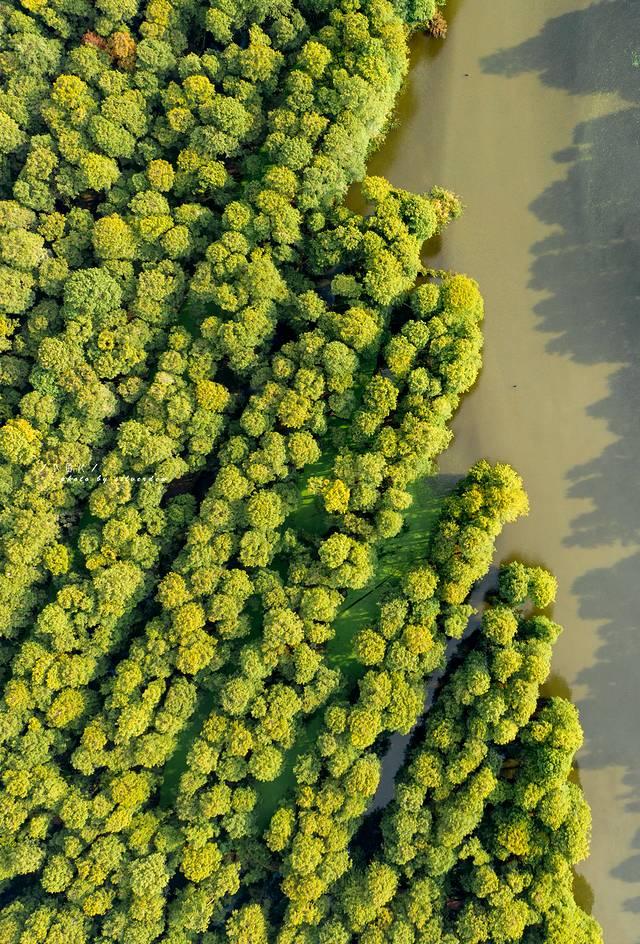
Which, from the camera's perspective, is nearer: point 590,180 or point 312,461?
point 312,461

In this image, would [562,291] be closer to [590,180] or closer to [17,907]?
[590,180]

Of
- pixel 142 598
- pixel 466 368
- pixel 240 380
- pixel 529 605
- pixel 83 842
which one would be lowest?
pixel 83 842

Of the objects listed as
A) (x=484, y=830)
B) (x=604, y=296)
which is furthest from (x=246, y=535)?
(x=604, y=296)

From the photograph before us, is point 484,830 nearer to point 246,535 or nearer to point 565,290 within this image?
point 246,535

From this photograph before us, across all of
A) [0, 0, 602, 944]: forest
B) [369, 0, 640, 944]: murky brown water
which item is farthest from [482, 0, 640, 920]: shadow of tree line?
[0, 0, 602, 944]: forest

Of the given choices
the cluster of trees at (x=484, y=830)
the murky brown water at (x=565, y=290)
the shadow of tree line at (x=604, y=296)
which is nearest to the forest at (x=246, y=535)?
the cluster of trees at (x=484, y=830)

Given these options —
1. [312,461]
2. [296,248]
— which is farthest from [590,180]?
[312,461]

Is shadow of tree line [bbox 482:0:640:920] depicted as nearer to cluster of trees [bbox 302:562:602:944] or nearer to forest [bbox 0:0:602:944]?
forest [bbox 0:0:602:944]

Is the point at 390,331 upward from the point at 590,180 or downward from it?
downward

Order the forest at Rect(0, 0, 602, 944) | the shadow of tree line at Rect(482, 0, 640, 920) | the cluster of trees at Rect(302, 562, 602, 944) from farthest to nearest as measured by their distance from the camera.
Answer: the shadow of tree line at Rect(482, 0, 640, 920), the forest at Rect(0, 0, 602, 944), the cluster of trees at Rect(302, 562, 602, 944)
